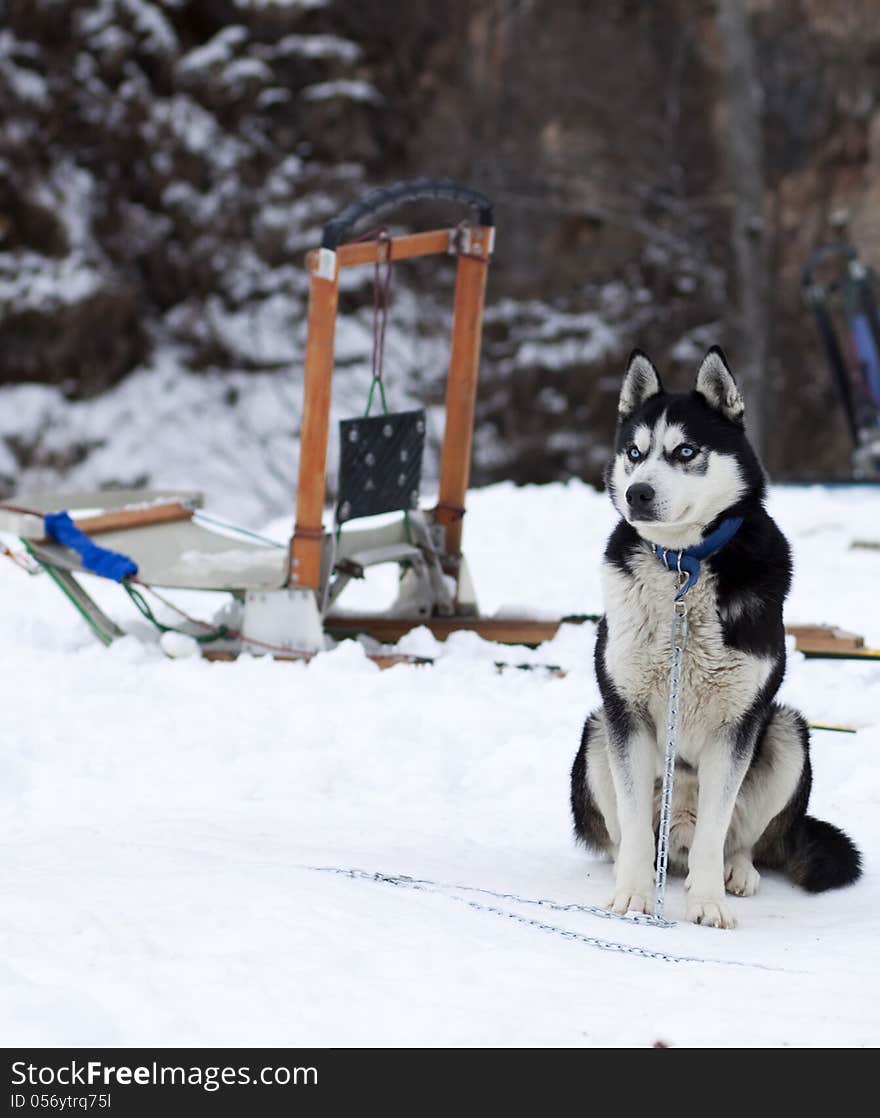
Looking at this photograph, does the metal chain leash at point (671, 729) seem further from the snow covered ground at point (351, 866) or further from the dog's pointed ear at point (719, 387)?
the dog's pointed ear at point (719, 387)

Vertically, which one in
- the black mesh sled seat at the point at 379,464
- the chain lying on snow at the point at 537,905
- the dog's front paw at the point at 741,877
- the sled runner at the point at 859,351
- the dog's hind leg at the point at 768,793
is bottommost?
the chain lying on snow at the point at 537,905

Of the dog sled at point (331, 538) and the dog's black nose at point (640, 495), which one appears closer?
the dog's black nose at point (640, 495)

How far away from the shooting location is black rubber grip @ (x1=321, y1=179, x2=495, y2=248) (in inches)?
207

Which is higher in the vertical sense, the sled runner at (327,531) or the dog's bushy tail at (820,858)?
the sled runner at (327,531)

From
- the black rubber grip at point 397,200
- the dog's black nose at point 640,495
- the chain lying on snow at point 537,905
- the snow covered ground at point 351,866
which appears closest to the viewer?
the snow covered ground at point 351,866

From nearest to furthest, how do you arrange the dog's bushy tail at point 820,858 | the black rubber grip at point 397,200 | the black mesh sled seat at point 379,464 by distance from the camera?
the dog's bushy tail at point 820,858 → the black rubber grip at point 397,200 → the black mesh sled seat at point 379,464

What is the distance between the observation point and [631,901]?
2.94m

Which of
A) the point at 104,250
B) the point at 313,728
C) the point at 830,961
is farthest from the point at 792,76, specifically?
the point at 830,961

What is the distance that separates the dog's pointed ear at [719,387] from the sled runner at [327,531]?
239 centimetres

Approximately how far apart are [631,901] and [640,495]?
868 mm

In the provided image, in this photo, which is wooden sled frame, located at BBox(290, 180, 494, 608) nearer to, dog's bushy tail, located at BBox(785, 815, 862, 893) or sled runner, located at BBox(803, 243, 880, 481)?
dog's bushy tail, located at BBox(785, 815, 862, 893)

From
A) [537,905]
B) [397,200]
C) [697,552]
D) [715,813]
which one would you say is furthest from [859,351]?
[537,905]

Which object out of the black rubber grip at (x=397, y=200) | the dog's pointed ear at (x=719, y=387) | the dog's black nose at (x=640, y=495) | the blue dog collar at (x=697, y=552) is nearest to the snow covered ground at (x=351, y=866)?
the blue dog collar at (x=697, y=552)

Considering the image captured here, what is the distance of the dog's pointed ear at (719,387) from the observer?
2934 millimetres
